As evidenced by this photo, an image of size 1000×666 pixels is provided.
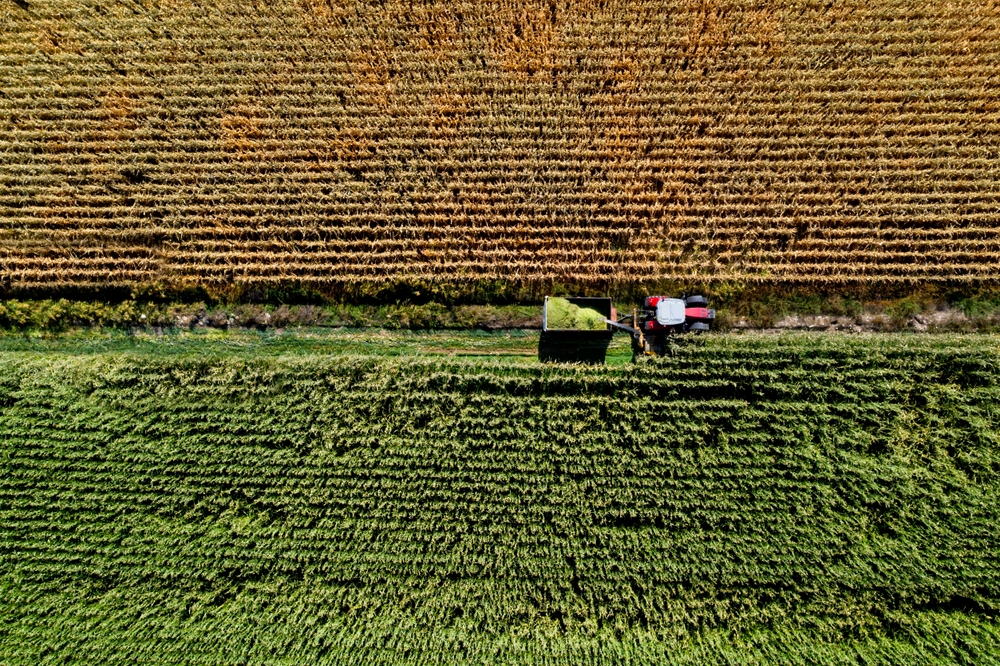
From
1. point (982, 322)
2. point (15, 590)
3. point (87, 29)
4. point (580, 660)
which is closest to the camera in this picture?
point (580, 660)

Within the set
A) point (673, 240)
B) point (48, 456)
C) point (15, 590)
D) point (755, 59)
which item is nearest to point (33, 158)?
point (48, 456)

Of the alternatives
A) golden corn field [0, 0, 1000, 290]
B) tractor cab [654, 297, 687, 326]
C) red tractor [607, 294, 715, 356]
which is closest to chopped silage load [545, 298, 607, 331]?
red tractor [607, 294, 715, 356]

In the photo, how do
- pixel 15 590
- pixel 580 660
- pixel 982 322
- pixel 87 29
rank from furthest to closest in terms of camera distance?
pixel 87 29, pixel 982 322, pixel 15 590, pixel 580 660

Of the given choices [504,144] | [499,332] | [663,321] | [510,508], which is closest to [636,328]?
[663,321]

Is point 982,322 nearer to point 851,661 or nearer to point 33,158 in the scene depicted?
point 851,661

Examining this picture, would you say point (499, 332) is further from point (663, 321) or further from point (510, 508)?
point (510, 508)

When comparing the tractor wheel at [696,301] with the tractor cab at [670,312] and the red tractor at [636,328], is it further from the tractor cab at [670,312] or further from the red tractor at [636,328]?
the tractor cab at [670,312]

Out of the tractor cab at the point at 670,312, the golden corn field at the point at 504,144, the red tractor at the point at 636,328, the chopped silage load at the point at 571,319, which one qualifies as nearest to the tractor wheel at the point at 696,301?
the red tractor at the point at 636,328
